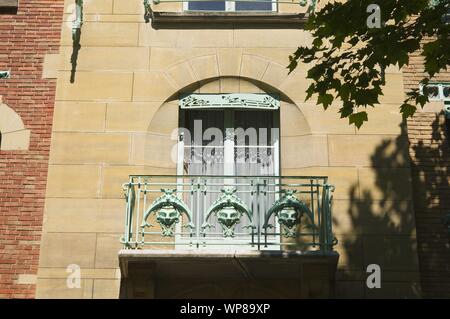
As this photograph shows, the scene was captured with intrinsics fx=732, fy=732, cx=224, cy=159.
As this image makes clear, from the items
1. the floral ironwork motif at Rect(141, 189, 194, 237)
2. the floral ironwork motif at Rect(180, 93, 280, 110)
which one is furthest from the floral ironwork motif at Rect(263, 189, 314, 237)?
the floral ironwork motif at Rect(180, 93, 280, 110)

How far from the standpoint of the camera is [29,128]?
11570 mm

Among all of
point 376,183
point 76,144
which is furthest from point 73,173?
point 376,183

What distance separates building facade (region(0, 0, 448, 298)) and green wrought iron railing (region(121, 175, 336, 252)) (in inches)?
1.2

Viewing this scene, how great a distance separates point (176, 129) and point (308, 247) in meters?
2.84

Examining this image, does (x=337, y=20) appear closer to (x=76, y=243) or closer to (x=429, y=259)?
(x=429, y=259)

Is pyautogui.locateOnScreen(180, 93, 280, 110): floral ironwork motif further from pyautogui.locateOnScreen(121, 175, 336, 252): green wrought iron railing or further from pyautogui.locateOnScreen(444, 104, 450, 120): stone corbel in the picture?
pyautogui.locateOnScreen(444, 104, 450, 120): stone corbel

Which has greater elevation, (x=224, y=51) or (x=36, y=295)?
(x=224, y=51)

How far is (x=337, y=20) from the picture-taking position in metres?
9.23

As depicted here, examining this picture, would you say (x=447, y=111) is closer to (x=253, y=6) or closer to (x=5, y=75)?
(x=253, y=6)

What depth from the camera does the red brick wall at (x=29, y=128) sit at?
10.9m

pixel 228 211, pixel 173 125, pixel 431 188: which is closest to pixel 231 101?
pixel 173 125

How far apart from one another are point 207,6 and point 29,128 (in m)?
3.65

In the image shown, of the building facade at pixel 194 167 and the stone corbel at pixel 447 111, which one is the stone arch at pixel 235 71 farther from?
the stone corbel at pixel 447 111

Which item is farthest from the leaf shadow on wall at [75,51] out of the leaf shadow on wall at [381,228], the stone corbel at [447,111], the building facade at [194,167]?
the stone corbel at [447,111]
